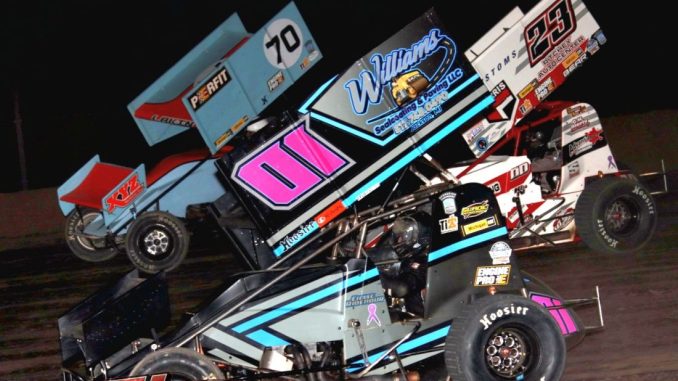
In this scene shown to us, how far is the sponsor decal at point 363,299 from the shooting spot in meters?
5.60

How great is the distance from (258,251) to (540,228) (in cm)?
386

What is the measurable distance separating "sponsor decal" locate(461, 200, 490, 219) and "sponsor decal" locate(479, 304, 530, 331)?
651 millimetres

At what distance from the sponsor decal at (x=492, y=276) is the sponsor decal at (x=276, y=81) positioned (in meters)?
5.39

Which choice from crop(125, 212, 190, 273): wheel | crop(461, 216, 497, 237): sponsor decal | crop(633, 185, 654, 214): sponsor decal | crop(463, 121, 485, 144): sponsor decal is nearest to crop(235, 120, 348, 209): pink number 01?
crop(461, 216, 497, 237): sponsor decal

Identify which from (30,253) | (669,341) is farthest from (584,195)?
(30,253)

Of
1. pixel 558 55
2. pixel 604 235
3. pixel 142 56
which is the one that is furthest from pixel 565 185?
pixel 142 56

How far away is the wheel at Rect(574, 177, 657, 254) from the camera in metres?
9.31

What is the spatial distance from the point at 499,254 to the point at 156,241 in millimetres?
6107

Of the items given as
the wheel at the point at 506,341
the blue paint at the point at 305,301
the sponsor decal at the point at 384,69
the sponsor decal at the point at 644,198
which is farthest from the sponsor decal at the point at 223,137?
the wheel at the point at 506,341

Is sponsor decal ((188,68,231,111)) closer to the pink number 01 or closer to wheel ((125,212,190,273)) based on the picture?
wheel ((125,212,190,273))

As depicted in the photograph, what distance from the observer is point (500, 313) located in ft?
17.7

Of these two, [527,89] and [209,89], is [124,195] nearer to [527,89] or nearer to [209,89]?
[209,89]

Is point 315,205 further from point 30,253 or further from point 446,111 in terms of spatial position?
point 30,253

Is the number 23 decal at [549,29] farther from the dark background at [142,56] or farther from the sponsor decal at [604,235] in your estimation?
the dark background at [142,56]
